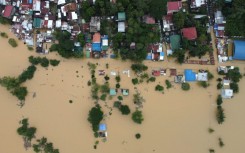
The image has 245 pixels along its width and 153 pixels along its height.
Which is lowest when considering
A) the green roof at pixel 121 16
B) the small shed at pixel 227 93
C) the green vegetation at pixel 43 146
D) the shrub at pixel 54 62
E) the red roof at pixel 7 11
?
the green vegetation at pixel 43 146

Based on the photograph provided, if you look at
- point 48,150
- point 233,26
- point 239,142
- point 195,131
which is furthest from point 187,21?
point 48,150

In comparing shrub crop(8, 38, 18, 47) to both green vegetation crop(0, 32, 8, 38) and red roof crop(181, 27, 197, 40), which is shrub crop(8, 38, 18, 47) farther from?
red roof crop(181, 27, 197, 40)

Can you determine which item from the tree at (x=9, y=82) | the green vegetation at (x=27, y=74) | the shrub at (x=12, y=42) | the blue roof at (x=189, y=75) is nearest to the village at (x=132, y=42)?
the blue roof at (x=189, y=75)

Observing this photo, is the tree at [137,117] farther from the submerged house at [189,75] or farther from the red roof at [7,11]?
the red roof at [7,11]

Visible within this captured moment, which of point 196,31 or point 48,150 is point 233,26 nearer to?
point 196,31

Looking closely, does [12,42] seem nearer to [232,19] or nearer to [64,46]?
[64,46]

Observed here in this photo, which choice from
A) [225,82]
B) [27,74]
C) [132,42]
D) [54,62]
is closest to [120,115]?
[132,42]

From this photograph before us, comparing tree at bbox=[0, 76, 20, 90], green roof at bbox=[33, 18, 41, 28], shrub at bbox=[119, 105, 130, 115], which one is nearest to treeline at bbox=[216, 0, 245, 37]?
shrub at bbox=[119, 105, 130, 115]
